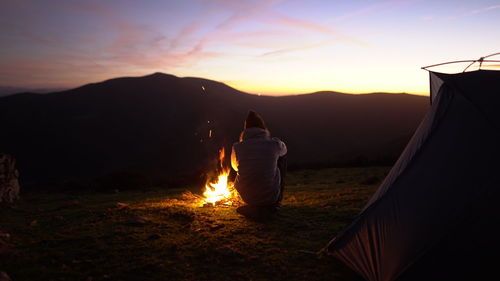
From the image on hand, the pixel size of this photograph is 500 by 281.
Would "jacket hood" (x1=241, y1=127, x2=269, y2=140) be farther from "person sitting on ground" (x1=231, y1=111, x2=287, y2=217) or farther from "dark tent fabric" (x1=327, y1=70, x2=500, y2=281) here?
"dark tent fabric" (x1=327, y1=70, x2=500, y2=281)

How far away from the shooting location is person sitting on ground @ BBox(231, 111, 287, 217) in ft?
21.6

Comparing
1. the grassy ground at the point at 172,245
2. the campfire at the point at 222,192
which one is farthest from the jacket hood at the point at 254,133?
the grassy ground at the point at 172,245

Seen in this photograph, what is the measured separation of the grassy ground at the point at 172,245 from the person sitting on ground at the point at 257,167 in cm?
43

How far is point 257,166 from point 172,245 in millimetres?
2273

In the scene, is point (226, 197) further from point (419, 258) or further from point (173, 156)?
point (173, 156)

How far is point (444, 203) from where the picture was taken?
13.1 ft

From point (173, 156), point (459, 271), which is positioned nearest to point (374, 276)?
point (459, 271)

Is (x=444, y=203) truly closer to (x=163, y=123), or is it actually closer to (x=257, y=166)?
(x=257, y=166)

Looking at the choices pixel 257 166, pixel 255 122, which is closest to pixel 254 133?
pixel 255 122

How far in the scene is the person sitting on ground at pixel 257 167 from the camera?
21.6ft

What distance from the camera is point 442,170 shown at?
13.8 feet

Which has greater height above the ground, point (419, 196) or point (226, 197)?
point (419, 196)

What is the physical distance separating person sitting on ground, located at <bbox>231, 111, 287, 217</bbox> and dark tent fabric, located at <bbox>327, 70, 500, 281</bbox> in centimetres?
224

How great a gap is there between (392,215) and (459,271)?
961mm
